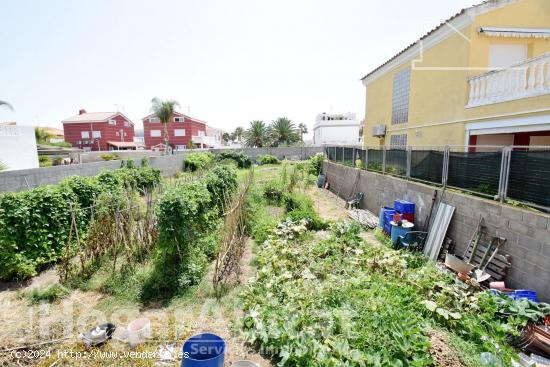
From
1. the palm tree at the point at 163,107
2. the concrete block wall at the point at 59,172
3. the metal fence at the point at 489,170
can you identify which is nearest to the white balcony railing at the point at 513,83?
the metal fence at the point at 489,170

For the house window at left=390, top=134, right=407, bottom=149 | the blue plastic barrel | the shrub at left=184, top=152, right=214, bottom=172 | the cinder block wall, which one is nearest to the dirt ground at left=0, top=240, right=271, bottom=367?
the blue plastic barrel

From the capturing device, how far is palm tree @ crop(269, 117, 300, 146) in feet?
144

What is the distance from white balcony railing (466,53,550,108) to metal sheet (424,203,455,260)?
3.54 metres

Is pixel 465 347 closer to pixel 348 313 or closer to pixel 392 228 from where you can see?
pixel 348 313

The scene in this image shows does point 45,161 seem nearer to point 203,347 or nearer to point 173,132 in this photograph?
point 203,347

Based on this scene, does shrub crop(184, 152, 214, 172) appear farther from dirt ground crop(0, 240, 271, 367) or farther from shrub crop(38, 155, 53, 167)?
dirt ground crop(0, 240, 271, 367)

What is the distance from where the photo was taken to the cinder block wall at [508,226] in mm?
4191

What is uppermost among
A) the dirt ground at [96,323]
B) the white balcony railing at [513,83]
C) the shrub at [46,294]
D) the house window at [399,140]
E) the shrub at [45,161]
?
the white balcony railing at [513,83]

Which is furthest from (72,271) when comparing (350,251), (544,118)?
(544,118)

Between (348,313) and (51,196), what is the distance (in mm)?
6958

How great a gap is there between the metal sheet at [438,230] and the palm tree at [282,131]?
126 feet

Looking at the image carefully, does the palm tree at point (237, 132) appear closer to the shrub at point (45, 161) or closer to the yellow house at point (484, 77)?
the shrub at point (45, 161)

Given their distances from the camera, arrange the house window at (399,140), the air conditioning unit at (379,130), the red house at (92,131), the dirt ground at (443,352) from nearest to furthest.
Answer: the dirt ground at (443,352) → the house window at (399,140) → the air conditioning unit at (379,130) → the red house at (92,131)

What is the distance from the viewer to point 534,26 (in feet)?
28.8
